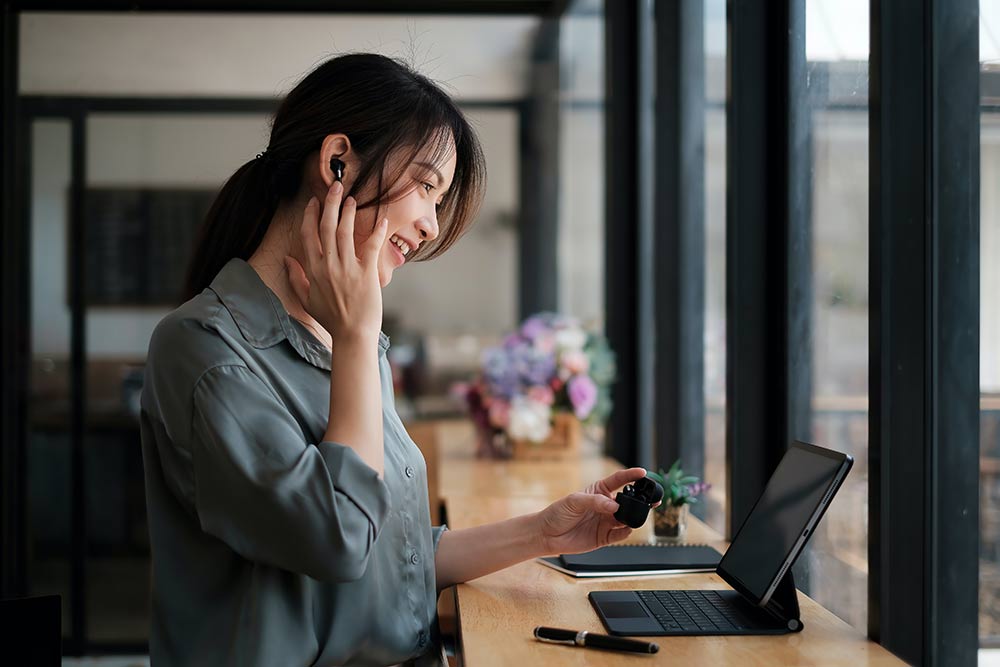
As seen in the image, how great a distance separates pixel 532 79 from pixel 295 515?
303 cm

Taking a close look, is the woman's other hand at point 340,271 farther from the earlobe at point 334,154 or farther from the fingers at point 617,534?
the fingers at point 617,534

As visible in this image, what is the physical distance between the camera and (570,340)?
2.98m

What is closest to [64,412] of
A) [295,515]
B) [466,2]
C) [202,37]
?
[202,37]

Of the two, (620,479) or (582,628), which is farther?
(620,479)

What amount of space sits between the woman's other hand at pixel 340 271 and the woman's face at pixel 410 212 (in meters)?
0.03

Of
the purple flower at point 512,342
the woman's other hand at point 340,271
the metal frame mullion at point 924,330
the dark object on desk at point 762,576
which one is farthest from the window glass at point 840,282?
the purple flower at point 512,342

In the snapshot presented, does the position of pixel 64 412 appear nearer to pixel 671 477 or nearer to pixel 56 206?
pixel 56 206

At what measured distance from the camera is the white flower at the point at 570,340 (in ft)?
9.78

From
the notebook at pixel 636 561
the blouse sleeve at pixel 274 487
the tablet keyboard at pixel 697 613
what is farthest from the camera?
the notebook at pixel 636 561

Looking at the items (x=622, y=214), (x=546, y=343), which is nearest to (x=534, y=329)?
(x=546, y=343)

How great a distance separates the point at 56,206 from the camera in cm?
357

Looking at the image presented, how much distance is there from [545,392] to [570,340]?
0.61 feet

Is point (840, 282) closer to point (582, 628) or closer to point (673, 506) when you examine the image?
point (673, 506)

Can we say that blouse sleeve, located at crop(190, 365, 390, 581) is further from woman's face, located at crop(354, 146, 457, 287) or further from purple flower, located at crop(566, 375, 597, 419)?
purple flower, located at crop(566, 375, 597, 419)
